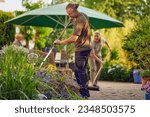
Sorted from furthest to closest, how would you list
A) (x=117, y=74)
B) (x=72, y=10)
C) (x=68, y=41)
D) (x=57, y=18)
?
(x=117, y=74), (x=57, y=18), (x=72, y=10), (x=68, y=41)

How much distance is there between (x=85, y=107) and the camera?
3.07 metres

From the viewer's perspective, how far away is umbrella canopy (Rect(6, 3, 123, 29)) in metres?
7.44

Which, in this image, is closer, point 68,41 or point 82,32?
point 68,41

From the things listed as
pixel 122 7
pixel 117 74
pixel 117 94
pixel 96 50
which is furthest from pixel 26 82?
pixel 122 7

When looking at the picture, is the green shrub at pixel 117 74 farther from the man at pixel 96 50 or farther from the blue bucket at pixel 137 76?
the man at pixel 96 50

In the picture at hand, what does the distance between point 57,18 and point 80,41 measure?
2711mm

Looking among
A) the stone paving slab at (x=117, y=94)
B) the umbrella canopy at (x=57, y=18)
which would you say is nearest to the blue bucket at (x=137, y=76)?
the stone paving slab at (x=117, y=94)

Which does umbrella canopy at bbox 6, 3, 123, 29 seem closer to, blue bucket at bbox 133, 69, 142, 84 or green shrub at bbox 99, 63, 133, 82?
blue bucket at bbox 133, 69, 142, 84

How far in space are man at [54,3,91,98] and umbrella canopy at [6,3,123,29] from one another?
1.33 meters

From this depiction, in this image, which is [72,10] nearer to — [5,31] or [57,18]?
[57,18]

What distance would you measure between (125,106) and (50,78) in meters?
1.72

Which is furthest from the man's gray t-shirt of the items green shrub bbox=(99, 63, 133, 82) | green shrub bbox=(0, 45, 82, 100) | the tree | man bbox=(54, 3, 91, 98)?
the tree

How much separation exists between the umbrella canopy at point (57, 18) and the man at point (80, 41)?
52.4 inches

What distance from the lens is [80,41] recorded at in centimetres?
598
